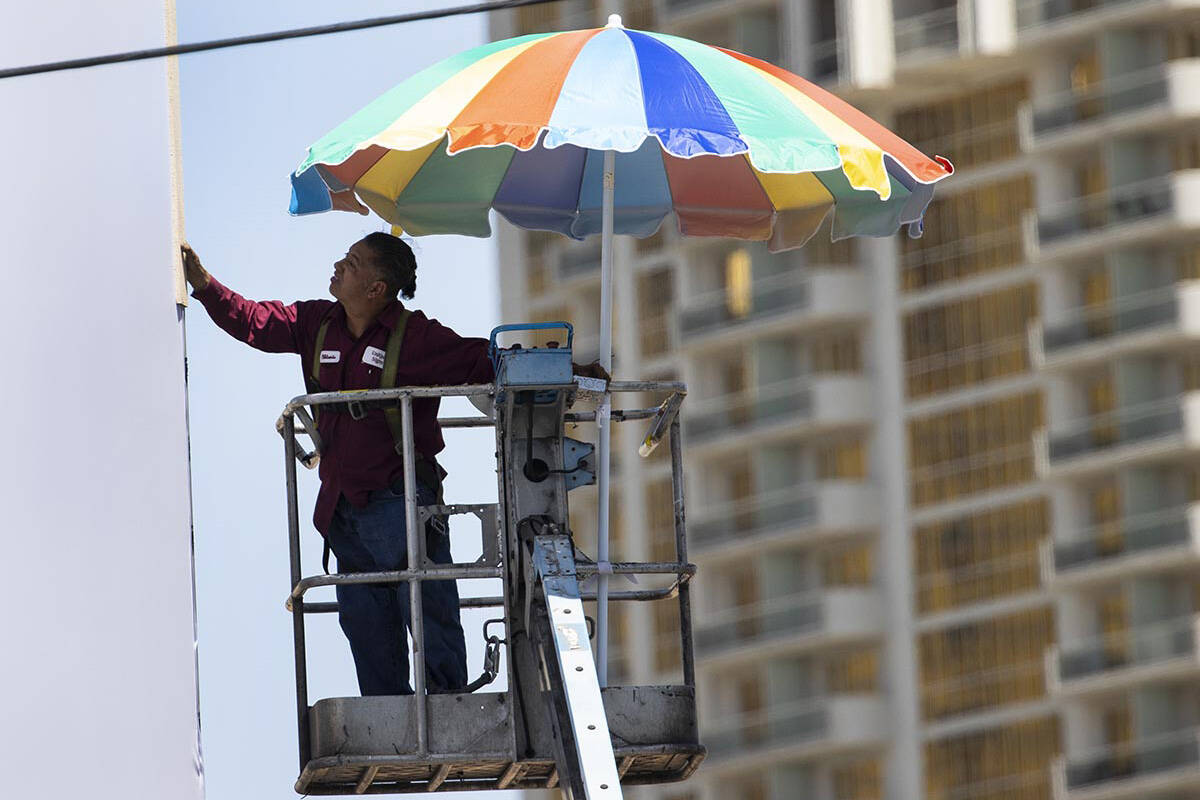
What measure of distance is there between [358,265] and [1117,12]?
56.9 metres

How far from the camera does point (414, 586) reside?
12422 millimetres

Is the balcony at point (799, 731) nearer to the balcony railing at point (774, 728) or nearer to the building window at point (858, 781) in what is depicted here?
the balcony railing at point (774, 728)

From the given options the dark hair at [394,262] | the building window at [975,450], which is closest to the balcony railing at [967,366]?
the building window at [975,450]

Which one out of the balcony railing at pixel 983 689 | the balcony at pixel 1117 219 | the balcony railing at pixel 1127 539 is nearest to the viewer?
the balcony railing at pixel 1127 539

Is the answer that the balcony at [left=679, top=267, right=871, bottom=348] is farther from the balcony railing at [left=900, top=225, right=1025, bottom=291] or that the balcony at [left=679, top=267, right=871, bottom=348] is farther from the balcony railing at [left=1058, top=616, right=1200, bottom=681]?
the balcony railing at [left=1058, top=616, right=1200, bottom=681]

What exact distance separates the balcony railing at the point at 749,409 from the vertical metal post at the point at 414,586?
62.6 meters

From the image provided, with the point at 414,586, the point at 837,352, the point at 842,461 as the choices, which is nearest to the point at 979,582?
the point at 842,461

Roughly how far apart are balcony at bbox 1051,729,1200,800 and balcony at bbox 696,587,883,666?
709cm

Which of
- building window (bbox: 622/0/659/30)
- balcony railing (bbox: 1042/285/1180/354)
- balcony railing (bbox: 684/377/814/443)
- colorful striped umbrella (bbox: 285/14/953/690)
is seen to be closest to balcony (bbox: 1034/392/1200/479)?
balcony railing (bbox: 1042/285/1180/354)

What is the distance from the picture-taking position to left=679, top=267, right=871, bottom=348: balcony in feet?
245

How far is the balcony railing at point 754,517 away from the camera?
74.9 meters

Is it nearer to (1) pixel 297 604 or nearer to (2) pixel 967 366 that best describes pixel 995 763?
(2) pixel 967 366

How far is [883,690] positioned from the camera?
73125 mm

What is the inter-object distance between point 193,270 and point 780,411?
206 ft
